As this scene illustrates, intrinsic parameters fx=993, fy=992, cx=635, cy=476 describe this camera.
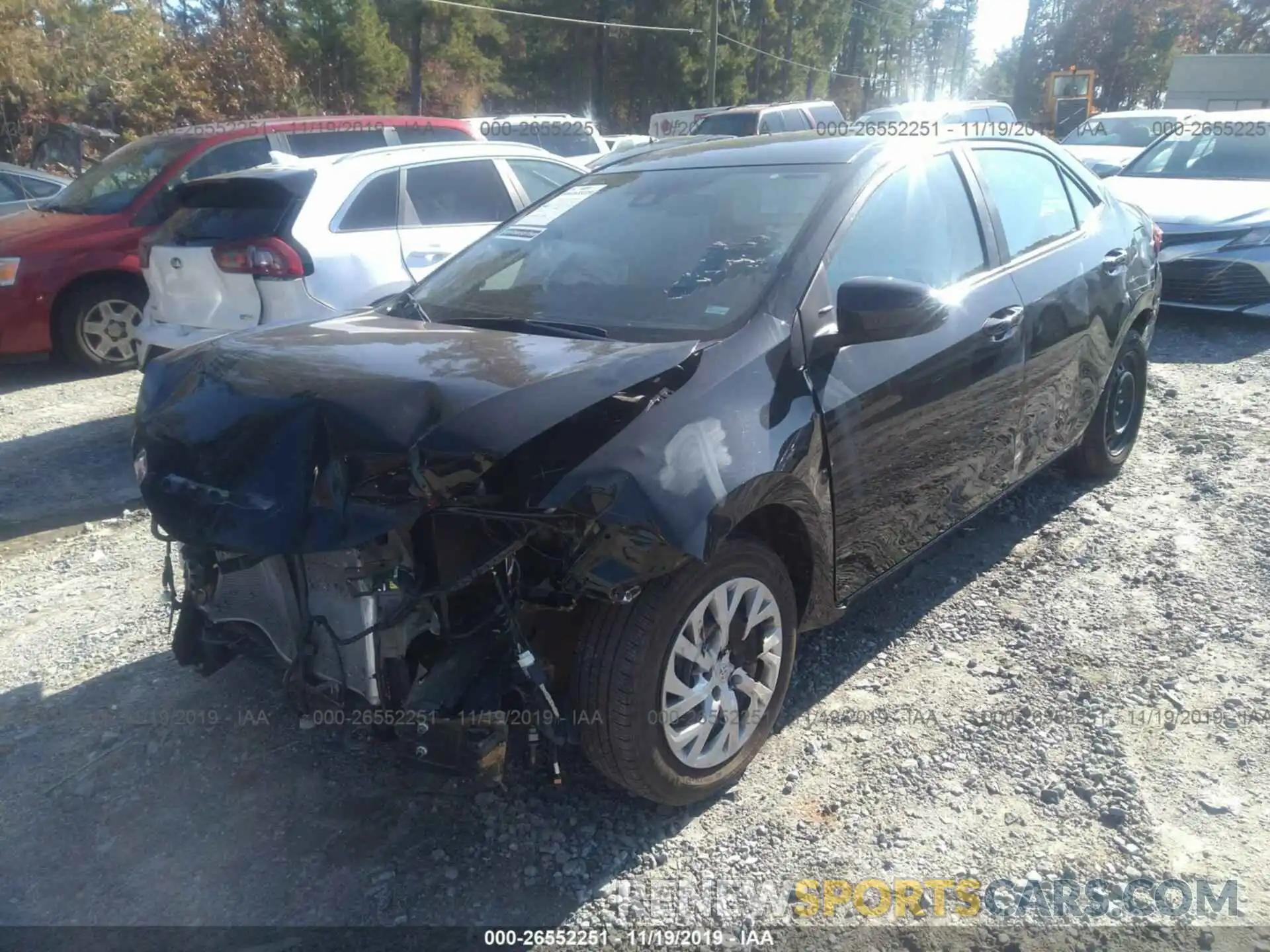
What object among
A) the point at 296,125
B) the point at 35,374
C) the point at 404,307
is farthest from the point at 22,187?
the point at 404,307

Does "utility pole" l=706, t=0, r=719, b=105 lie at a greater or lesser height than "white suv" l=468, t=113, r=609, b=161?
greater

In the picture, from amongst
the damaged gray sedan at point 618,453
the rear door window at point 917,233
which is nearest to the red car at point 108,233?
the damaged gray sedan at point 618,453

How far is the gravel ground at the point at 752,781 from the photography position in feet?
8.52

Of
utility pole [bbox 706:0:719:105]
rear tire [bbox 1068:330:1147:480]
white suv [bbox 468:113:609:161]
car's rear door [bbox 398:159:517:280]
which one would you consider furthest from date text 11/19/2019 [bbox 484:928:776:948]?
utility pole [bbox 706:0:719:105]

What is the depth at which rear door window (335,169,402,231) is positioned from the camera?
5.91 m

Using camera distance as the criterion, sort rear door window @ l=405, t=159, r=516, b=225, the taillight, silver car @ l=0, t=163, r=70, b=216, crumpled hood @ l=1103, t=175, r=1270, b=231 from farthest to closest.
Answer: silver car @ l=0, t=163, r=70, b=216, crumpled hood @ l=1103, t=175, r=1270, b=231, rear door window @ l=405, t=159, r=516, b=225, the taillight

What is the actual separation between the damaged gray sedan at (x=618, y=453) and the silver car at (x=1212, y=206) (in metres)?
4.84

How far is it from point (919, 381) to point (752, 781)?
1390 millimetres

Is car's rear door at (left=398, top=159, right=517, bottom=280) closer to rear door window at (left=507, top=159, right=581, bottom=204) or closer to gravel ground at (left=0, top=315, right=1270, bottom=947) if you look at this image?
rear door window at (left=507, top=159, right=581, bottom=204)

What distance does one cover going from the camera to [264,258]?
5.51m

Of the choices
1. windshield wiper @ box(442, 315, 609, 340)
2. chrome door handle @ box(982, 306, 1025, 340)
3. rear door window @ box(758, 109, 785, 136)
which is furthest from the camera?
rear door window @ box(758, 109, 785, 136)

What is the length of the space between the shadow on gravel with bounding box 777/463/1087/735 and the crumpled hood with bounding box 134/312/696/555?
1.41 meters

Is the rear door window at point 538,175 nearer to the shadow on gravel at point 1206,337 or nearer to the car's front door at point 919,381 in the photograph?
the car's front door at point 919,381

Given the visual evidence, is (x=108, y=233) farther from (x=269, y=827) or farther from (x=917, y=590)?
(x=917, y=590)
